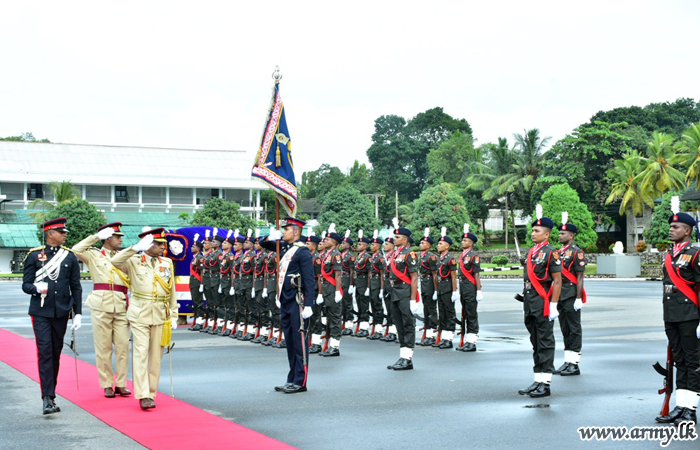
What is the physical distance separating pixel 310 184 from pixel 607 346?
8216 centimetres

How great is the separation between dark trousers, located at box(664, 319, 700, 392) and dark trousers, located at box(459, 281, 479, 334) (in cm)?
591

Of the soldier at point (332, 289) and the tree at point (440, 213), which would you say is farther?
the tree at point (440, 213)

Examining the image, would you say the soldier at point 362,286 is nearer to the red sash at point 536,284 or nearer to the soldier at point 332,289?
the soldier at point 332,289

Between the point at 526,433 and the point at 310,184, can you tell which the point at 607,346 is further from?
the point at 310,184

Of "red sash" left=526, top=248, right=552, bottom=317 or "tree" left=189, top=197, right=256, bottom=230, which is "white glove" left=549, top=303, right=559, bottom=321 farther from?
"tree" left=189, top=197, right=256, bottom=230

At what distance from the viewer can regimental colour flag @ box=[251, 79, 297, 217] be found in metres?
13.2

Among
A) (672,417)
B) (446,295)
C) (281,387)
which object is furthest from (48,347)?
(446,295)

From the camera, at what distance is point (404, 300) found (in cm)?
1185

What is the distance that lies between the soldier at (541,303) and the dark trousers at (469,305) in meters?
4.10

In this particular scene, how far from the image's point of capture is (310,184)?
95.6 meters

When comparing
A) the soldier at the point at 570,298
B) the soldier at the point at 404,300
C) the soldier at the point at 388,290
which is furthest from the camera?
the soldier at the point at 388,290

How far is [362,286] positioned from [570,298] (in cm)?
590

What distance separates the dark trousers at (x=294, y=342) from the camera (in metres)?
9.77

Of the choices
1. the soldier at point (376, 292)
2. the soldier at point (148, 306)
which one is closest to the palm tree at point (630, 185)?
the soldier at point (376, 292)
